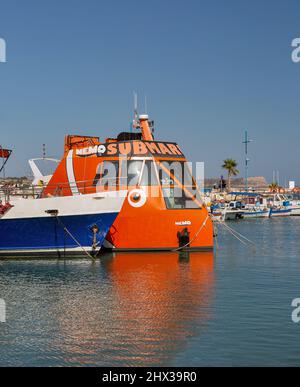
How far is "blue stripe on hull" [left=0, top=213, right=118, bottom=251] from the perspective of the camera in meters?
28.0

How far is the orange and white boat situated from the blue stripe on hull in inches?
87.3

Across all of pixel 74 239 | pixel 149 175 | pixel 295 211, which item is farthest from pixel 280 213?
pixel 74 239

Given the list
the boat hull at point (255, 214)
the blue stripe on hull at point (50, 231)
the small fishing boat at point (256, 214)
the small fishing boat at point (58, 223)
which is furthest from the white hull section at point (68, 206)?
the boat hull at point (255, 214)

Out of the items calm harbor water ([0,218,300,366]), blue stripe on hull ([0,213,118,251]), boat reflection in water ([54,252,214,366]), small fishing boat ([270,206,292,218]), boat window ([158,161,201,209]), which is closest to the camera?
calm harbor water ([0,218,300,366])

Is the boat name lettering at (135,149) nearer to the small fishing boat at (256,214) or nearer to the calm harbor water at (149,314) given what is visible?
the calm harbor water at (149,314)

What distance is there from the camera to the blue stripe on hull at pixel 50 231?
2798 cm

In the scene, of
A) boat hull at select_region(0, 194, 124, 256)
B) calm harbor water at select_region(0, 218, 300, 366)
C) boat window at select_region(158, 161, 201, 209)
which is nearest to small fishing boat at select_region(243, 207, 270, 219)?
boat window at select_region(158, 161, 201, 209)

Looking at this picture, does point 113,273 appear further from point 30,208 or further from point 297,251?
point 297,251

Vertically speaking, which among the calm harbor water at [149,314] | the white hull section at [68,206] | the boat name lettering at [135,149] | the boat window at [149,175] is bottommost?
the calm harbor water at [149,314]

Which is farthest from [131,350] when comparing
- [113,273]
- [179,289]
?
[113,273]

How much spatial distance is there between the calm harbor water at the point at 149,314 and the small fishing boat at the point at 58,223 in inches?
81.7

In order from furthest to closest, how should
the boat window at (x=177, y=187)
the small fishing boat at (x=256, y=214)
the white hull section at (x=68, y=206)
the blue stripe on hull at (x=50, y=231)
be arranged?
the small fishing boat at (x=256, y=214)
the boat window at (x=177, y=187)
the blue stripe on hull at (x=50, y=231)
the white hull section at (x=68, y=206)

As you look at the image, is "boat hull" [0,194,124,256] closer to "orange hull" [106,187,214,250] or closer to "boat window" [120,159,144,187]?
"orange hull" [106,187,214,250]

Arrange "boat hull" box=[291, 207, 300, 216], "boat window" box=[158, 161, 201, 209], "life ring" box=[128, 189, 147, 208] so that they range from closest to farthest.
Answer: "life ring" box=[128, 189, 147, 208] < "boat window" box=[158, 161, 201, 209] < "boat hull" box=[291, 207, 300, 216]
